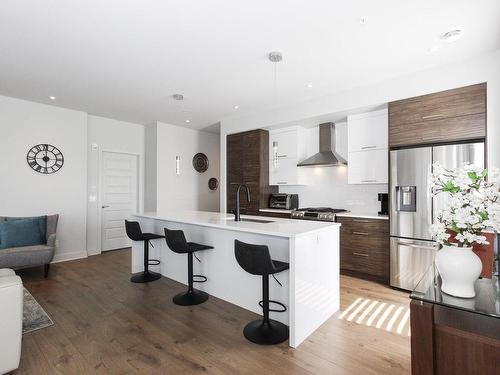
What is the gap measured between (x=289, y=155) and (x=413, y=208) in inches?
88.9

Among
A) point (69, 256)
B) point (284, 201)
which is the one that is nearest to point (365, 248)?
point (284, 201)

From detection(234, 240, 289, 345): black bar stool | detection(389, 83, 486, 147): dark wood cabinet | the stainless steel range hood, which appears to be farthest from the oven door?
detection(234, 240, 289, 345): black bar stool

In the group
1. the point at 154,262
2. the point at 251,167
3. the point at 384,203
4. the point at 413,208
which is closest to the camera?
the point at 413,208

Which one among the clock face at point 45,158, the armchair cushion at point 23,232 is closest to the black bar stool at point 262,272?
the armchair cushion at point 23,232

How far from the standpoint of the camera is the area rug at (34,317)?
2572mm

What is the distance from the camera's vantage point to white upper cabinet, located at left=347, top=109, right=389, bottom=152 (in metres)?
3.94

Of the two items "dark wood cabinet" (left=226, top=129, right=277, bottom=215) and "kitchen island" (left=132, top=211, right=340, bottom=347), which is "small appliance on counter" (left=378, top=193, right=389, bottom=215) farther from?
"dark wood cabinet" (left=226, top=129, right=277, bottom=215)

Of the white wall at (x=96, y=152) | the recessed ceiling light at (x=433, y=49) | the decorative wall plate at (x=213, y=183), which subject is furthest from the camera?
the decorative wall plate at (x=213, y=183)

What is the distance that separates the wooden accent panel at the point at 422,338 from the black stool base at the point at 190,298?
2276 mm

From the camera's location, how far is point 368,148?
4074mm

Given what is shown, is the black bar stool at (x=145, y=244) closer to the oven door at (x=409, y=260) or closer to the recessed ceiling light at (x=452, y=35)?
the oven door at (x=409, y=260)

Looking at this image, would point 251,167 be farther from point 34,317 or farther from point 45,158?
point 34,317

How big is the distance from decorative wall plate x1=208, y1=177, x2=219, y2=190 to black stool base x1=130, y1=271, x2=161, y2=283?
10.9 ft

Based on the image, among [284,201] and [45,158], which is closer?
[45,158]
